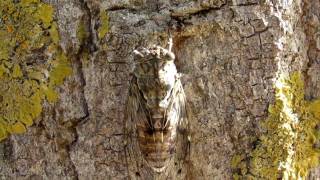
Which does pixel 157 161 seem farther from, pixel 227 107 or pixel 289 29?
pixel 289 29

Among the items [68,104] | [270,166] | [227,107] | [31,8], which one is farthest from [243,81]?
[31,8]

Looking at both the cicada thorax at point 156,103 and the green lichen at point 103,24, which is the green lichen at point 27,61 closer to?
the green lichen at point 103,24

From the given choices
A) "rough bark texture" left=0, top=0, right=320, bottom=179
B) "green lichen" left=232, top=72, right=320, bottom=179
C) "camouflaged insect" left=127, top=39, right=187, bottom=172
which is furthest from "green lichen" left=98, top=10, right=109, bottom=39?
"green lichen" left=232, top=72, right=320, bottom=179

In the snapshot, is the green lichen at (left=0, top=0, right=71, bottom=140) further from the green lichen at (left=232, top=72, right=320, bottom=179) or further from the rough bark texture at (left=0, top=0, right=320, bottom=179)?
the green lichen at (left=232, top=72, right=320, bottom=179)

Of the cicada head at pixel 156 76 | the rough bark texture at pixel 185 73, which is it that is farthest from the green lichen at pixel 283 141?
the cicada head at pixel 156 76

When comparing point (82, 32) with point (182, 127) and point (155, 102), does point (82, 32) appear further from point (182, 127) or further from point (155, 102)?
point (182, 127)

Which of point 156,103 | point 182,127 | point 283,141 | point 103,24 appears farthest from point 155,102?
point 283,141
